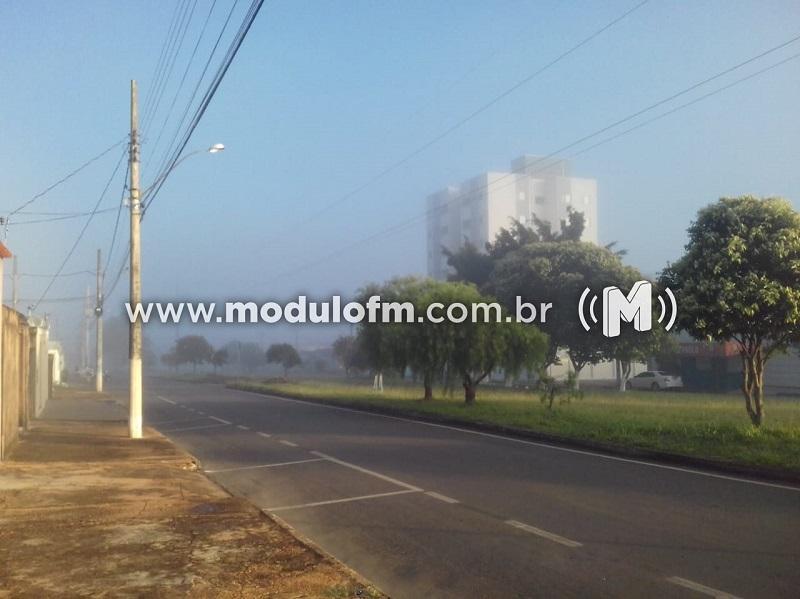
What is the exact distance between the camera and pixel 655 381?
51781 mm

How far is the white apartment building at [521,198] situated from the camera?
82188 mm

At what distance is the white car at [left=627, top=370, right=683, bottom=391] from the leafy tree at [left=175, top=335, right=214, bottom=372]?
2138 inches

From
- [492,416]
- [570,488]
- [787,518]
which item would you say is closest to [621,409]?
[492,416]

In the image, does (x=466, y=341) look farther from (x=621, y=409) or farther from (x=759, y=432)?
(x=759, y=432)

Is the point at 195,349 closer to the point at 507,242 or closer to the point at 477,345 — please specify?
the point at 507,242

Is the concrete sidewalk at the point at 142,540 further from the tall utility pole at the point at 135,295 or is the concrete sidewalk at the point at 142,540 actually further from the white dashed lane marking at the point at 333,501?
the tall utility pole at the point at 135,295

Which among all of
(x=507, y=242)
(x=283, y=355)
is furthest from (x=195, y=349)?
(x=507, y=242)

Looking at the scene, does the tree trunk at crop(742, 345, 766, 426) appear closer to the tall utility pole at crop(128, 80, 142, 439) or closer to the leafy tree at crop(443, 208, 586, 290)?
the tall utility pole at crop(128, 80, 142, 439)

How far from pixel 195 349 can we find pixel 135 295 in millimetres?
76691

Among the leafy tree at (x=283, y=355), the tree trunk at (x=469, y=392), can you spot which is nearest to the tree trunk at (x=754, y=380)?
the tree trunk at (x=469, y=392)

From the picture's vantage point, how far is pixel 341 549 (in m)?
8.66

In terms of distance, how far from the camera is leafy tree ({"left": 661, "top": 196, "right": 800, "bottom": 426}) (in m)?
16.0

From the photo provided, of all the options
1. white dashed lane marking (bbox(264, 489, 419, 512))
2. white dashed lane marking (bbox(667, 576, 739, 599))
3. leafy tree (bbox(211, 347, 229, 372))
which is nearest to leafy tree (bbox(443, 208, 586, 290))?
leafy tree (bbox(211, 347, 229, 372))

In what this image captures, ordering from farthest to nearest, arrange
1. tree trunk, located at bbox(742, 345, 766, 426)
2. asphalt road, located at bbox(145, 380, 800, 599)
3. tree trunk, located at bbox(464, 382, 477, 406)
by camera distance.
Result: tree trunk, located at bbox(464, 382, 477, 406) → tree trunk, located at bbox(742, 345, 766, 426) → asphalt road, located at bbox(145, 380, 800, 599)
